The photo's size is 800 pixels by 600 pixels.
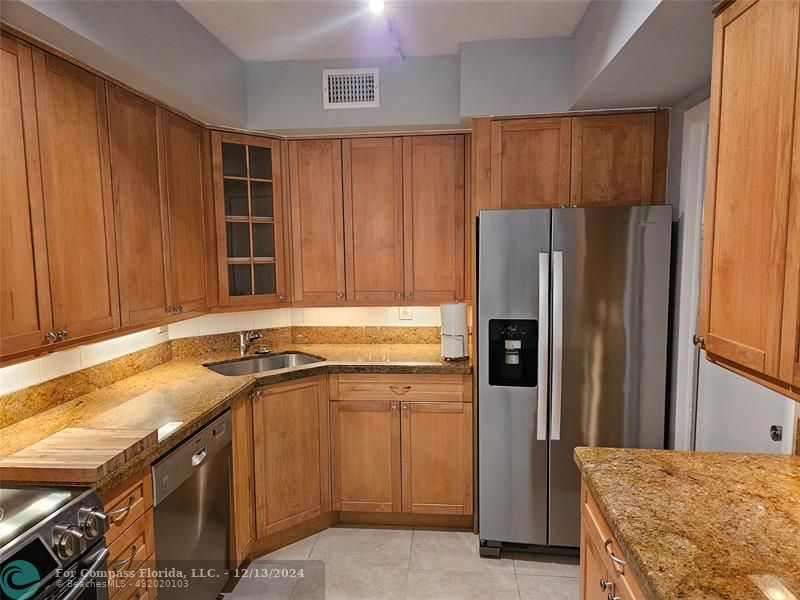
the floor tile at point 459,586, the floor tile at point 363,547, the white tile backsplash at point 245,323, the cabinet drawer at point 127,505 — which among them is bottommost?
the floor tile at point 363,547

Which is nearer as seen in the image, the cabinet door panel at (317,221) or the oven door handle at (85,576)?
the oven door handle at (85,576)

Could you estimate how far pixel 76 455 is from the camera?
60.0 inches

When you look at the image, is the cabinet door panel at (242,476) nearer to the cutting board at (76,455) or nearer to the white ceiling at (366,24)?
the cutting board at (76,455)

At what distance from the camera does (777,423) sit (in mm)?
1724

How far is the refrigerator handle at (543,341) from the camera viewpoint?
7.94 feet

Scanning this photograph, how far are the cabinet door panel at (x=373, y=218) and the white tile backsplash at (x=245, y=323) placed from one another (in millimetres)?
268

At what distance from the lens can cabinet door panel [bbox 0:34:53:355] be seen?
1533 millimetres

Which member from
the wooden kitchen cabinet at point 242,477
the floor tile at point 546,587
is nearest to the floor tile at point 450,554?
the floor tile at point 546,587

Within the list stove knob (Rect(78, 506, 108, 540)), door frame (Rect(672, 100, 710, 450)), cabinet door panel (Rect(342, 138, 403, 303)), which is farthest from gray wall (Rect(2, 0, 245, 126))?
door frame (Rect(672, 100, 710, 450))

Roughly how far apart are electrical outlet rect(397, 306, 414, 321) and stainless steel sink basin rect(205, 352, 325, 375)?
2.14ft

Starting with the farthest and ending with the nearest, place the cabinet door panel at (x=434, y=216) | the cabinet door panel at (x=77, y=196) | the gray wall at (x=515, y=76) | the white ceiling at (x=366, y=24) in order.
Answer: the cabinet door panel at (x=434, y=216) < the gray wall at (x=515, y=76) < the white ceiling at (x=366, y=24) < the cabinet door panel at (x=77, y=196)

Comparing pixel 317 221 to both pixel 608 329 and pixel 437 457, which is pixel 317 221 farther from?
pixel 608 329

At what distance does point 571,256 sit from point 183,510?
6.69 feet

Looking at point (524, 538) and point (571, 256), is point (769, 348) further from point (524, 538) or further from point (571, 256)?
point (524, 538)
